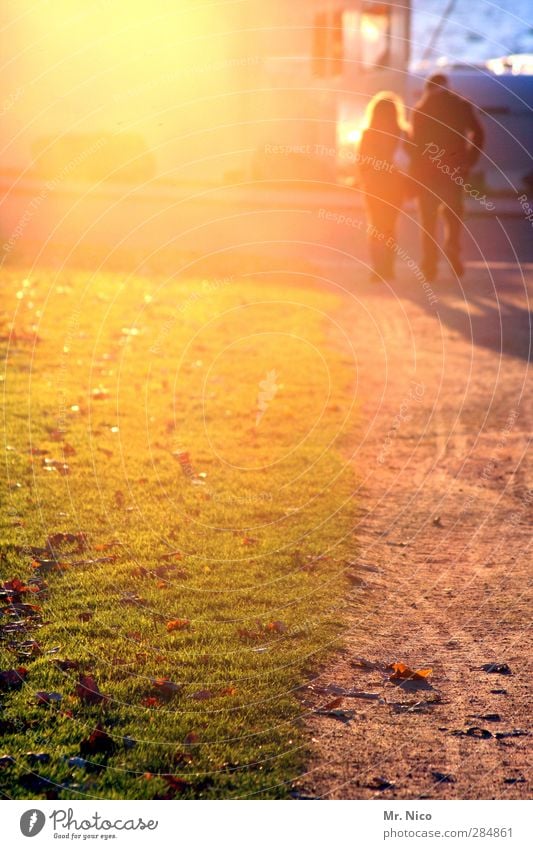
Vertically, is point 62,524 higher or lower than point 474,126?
lower

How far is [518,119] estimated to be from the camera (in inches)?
1204

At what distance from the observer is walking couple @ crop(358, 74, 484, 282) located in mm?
16953

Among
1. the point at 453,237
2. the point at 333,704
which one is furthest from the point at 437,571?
the point at 453,237

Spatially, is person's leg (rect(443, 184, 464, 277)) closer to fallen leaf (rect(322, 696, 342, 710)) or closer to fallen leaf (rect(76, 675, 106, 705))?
fallen leaf (rect(322, 696, 342, 710))

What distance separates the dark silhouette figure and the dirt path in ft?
9.02

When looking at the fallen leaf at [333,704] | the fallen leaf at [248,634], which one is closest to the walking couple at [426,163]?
the fallen leaf at [248,634]

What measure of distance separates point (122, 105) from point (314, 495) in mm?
21691

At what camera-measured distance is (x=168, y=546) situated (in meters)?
7.79

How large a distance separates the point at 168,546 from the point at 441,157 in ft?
41.3

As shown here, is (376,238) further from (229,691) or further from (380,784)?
(380,784)

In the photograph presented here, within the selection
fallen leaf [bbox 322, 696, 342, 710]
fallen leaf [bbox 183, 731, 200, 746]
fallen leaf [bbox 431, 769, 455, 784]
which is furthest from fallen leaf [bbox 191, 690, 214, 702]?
fallen leaf [bbox 431, 769, 455, 784]

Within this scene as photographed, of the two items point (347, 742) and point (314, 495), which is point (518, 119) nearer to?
point (314, 495)

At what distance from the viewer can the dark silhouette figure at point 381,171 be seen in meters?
16.9
